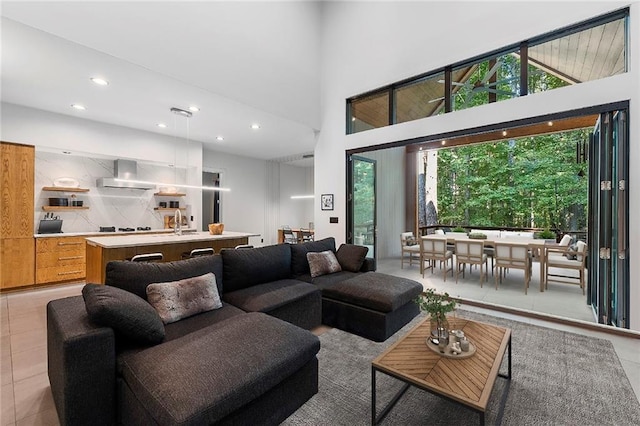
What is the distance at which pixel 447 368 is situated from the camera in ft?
5.61

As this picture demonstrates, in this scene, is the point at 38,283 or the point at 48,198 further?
the point at 48,198

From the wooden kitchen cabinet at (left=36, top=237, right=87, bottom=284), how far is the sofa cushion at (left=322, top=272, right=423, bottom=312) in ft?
16.0

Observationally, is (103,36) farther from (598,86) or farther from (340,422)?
(598,86)

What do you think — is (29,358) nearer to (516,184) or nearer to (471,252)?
(471,252)

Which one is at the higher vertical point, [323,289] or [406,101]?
[406,101]

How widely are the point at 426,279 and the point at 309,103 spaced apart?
4.25 meters

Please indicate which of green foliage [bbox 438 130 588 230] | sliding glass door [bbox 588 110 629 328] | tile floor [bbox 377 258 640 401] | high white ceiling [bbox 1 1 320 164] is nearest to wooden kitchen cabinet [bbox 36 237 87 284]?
high white ceiling [bbox 1 1 320 164]

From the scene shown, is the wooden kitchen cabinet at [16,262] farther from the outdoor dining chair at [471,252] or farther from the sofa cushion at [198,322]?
the outdoor dining chair at [471,252]

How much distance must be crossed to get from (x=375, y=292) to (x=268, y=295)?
1.14 meters

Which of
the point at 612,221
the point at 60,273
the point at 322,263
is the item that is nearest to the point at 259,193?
the point at 60,273

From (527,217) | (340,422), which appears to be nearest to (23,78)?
(340,422)

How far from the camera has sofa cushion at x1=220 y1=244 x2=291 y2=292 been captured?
3.07 metres

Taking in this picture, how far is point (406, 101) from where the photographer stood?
4.95 meters

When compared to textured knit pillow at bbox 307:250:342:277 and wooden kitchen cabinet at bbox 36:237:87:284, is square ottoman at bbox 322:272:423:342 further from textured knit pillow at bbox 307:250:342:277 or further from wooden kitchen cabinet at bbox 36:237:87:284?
wooden kitchen cabinet at bbox 36:237:87:284
